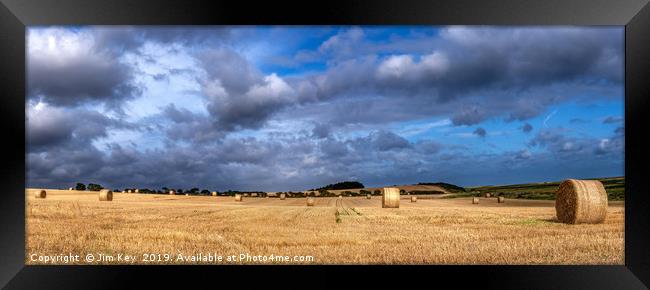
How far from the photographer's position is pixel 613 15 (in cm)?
556

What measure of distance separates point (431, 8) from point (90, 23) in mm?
3649

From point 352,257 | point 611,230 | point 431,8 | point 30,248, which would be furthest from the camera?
point 611,230

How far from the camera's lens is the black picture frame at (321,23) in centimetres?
534

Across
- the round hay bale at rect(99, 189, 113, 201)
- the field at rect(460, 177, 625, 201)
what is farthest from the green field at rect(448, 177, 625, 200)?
the round hay bale at rect(99, 189, 113, 201)

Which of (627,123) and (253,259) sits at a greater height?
(627,123)

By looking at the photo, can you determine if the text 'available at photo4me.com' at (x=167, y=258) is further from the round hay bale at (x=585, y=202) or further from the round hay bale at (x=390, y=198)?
the round hay bale at (x=390, y=198)

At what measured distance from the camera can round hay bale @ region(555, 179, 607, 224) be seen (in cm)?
1281

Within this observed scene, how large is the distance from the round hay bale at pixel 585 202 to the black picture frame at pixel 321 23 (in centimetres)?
777

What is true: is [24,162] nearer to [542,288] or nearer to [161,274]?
[161,274]

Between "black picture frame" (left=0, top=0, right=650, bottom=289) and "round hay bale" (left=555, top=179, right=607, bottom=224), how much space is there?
25.5 ft

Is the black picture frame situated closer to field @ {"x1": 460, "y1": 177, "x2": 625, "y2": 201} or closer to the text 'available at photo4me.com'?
the text 'available at photo4me.com'

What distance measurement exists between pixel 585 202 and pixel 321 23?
10210 millimetres


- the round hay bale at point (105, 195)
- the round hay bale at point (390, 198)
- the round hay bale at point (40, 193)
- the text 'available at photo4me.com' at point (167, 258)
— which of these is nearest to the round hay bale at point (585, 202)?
the text 'available at photo4me.com' at point (167, 258)

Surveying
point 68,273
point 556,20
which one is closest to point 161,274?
point 68,273
